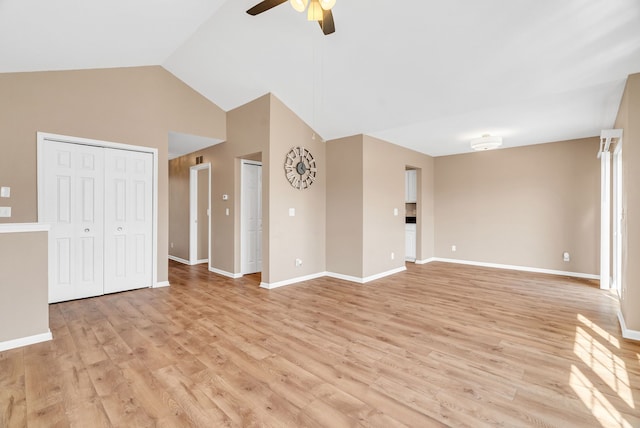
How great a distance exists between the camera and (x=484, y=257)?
6133mm

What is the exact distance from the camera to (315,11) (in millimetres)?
2213

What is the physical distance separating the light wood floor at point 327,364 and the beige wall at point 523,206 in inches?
63.1

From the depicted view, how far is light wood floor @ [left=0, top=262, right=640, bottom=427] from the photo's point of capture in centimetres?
167

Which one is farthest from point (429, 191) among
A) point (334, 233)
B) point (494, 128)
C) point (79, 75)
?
point (79, 75)

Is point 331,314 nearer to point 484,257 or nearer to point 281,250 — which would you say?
point 281,250

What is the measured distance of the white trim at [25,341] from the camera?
2.42 meters

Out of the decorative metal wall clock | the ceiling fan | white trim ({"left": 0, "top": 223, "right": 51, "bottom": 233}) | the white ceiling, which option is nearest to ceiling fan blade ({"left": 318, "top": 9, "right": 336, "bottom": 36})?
the ceiling fan

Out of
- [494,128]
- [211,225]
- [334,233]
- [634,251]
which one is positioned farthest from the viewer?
[211,225]

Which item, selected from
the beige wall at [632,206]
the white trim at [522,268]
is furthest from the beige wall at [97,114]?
the white trim at [522,268]

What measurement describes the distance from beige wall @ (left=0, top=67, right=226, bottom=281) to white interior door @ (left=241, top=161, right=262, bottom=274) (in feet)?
2.94

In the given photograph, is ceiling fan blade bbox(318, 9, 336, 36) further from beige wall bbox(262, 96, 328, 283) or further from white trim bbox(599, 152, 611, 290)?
white trim bbox(599, 152, 611, 290)

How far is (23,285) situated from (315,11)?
11.0 feet

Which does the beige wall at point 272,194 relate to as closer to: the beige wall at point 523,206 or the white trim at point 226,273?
the white trim at point 226,273

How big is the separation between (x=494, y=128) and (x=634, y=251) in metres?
2.42
